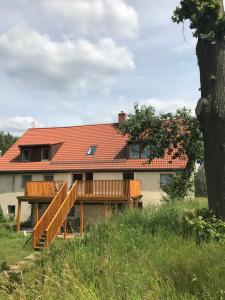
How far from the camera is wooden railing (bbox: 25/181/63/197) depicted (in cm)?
3177

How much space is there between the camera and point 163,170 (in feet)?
111

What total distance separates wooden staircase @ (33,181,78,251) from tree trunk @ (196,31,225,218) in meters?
11.7

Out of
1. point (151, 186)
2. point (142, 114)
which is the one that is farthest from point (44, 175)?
point (142, 114)

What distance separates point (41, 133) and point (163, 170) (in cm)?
1449

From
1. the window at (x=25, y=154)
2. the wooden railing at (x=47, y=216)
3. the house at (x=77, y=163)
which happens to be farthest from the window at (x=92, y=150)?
the wooden railing at (x=47, y=216)

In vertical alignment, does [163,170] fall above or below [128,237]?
above

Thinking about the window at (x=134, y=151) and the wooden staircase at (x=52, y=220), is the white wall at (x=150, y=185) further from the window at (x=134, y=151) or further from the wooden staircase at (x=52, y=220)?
the wooden staircase at (x=52, y=220)

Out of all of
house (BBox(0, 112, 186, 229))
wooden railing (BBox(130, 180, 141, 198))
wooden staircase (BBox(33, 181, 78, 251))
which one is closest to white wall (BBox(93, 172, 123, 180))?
house (BBox(0, 112, 186, 229))

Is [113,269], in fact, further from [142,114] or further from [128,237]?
[142,114]

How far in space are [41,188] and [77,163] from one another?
6.25m

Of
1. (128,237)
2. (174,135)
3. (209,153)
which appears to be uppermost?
(174,135)

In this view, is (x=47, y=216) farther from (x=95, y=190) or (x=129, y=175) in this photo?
(x=129, y=175)

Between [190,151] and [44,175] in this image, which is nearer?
[190,151]

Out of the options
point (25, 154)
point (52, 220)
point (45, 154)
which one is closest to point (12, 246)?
point (52, 220)
